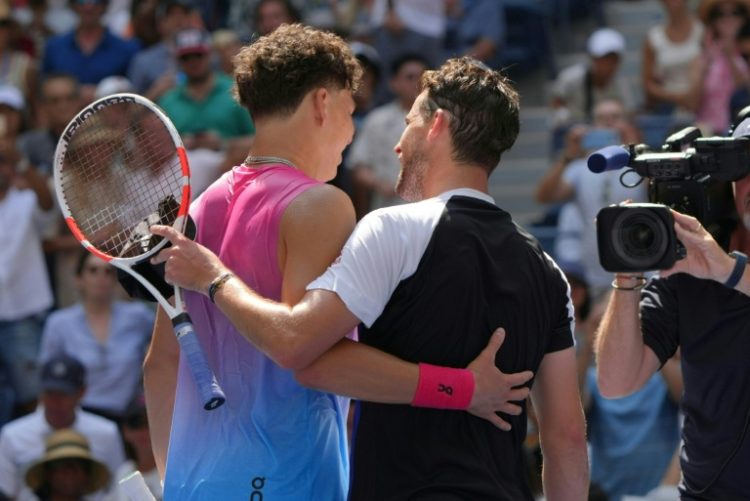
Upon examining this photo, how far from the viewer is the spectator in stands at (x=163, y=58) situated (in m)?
9.81

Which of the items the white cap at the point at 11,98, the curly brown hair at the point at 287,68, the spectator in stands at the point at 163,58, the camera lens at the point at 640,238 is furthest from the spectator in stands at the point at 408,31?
the camera lens at the point at 640,238

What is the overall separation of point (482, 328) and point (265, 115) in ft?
2.66

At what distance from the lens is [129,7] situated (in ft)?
38.1

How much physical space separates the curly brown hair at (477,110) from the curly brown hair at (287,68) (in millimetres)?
291

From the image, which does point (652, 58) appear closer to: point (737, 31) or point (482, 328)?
point (737, 31)

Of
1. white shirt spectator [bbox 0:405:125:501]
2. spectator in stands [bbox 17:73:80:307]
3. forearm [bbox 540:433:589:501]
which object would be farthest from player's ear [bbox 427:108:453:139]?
spectator in stands [bbox 17:73:80:307]

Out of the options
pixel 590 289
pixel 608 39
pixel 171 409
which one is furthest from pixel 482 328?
pixel 608 39

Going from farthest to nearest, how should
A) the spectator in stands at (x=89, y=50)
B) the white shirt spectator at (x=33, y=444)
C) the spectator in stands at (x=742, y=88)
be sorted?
the spectator in stands at (x=89, y=50) → the spectator in stands at (x=742, y=88) → the white shirt spectator at (x=33, y=444)

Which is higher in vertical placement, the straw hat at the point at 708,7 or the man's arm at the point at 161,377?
the straw hat at the point at 708,7

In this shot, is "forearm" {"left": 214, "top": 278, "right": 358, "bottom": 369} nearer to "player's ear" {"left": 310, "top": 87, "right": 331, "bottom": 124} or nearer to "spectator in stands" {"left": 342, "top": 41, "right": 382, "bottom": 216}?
"player's ear" {"left": 310, "top": 87, "right": 331, "bottom": 124}

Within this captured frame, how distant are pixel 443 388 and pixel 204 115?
18.5ft

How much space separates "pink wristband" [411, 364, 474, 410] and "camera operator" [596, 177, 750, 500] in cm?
74

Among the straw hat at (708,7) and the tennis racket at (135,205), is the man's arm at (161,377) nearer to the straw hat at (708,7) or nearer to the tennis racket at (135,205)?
the tennis racket at (135,205)

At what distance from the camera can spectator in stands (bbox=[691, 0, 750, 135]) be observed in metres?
9.22
